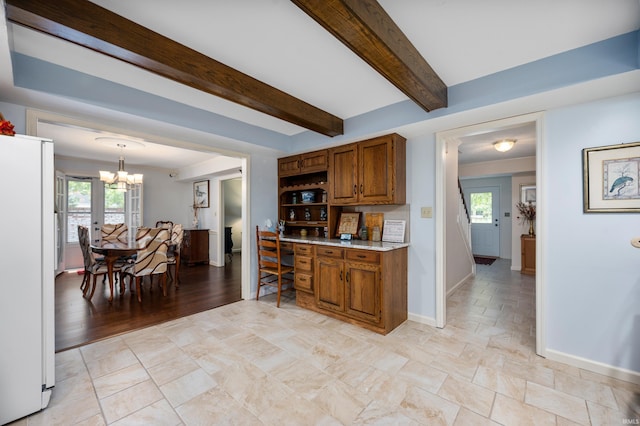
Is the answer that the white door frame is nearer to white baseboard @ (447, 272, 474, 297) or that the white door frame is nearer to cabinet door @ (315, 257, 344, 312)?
cabinet door @ (315, 257, 344, 312)

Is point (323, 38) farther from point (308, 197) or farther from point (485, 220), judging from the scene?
point (485, 220)

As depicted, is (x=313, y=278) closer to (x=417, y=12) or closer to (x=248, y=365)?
(x=248, y=365)

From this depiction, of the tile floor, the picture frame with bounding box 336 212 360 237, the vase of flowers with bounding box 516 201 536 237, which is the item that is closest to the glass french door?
the tile floor

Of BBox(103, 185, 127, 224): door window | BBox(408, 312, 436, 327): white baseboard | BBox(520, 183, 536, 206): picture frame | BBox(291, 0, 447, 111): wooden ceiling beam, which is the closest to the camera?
BBox(291, 0, 447, 111): wooden ceiling beam

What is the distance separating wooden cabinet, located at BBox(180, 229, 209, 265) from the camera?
20.8 ft

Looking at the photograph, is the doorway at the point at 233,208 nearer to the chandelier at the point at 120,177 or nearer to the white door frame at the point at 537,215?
the chandelier at the point at 120,177

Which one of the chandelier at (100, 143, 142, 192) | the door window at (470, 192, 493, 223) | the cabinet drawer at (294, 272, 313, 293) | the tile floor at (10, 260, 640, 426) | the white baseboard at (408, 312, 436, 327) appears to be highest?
the chandelier at (100, 143, 142, 192)

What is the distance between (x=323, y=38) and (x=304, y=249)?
233 centimetres

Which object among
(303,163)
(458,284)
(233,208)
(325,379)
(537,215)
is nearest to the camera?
(325,379)

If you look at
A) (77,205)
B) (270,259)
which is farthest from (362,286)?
(77,205)

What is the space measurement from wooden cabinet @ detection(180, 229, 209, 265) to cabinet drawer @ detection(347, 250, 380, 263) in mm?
4699

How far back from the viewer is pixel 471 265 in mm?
5129

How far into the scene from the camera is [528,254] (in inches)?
210

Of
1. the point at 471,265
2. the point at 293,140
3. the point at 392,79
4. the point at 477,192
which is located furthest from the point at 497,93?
the point at 477,192
